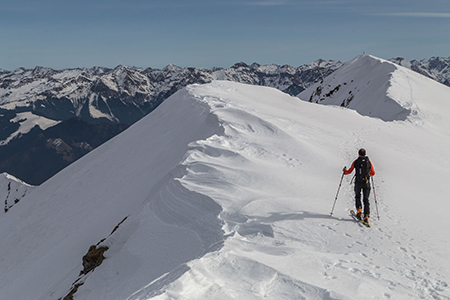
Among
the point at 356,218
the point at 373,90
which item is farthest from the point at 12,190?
the point at 373,90

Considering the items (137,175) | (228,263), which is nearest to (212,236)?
(228,263)

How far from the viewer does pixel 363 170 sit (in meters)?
10.5

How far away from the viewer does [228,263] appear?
6707mm

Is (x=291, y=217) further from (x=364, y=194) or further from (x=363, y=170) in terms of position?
(x=363, y=170)

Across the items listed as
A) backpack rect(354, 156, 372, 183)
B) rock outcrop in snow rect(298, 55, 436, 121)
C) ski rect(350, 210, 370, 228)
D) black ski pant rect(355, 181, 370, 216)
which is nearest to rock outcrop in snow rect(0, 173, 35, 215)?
ski rect(350, 210, 370, 228)

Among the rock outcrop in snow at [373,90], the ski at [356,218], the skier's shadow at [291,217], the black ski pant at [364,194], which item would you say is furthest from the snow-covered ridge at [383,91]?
the skier's shadow at [291,217]

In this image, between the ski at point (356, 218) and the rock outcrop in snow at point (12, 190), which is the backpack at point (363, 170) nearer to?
the ski at point (356, 218)

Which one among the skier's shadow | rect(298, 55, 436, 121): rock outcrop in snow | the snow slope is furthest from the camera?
rect(298, 55, 436, 121): rock outcrop in snow

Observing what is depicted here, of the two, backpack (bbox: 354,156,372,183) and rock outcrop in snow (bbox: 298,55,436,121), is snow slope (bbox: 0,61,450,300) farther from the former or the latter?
rock outcrop in snow (bbox: 298,55,436,121)

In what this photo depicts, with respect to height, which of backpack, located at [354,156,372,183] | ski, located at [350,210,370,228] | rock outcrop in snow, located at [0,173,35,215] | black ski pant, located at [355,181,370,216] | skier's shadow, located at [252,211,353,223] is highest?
backpack, located at [354,156,372,183]

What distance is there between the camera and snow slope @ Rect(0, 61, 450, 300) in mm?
6543

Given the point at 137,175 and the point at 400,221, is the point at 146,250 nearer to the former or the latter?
the point at 400,221

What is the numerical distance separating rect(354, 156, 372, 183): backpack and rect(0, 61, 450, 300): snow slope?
134cm

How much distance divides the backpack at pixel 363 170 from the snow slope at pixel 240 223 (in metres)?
1.34
